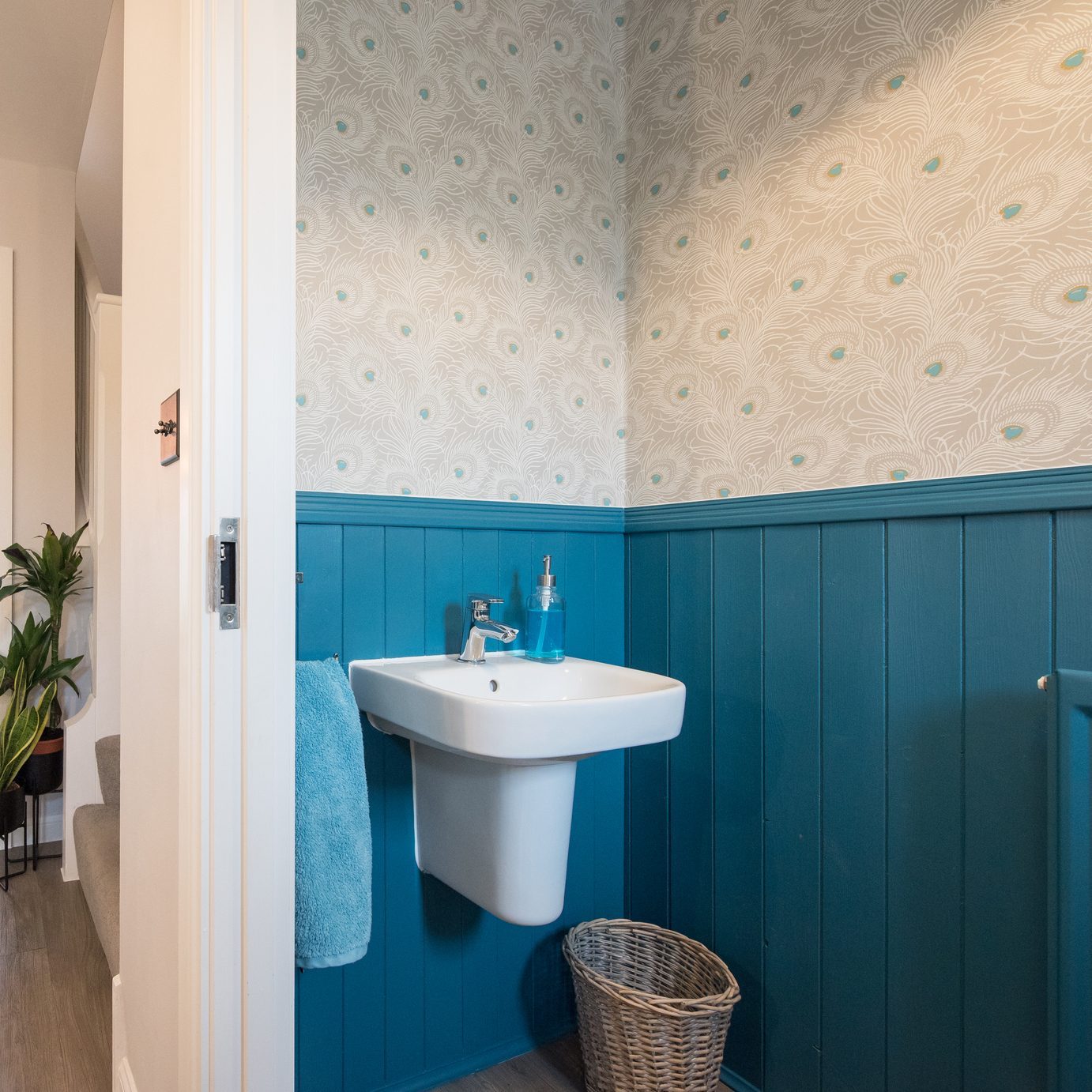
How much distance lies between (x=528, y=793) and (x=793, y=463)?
748mm

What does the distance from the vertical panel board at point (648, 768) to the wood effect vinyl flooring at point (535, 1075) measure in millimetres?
314

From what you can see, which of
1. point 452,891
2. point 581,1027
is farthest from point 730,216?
point 581,1027

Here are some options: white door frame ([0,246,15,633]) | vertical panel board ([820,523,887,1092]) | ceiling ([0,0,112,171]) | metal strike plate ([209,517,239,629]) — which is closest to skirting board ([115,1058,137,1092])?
metal strike plate ([209,517,239,629])

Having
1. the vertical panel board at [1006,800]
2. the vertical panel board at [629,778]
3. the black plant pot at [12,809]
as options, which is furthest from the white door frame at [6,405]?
the vertical panel board at [1006,800]

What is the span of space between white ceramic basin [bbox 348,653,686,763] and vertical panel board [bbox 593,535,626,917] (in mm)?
208

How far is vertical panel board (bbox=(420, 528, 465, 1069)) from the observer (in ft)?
5.07

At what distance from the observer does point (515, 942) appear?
1.65 m

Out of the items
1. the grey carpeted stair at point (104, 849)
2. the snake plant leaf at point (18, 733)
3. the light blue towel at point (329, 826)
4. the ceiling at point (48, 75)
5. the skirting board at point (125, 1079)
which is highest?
the ceiling at point (48, 75)

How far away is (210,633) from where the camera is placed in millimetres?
843

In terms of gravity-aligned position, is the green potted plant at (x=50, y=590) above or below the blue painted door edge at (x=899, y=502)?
below

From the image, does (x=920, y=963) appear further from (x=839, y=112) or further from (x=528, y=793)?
(x=839, y=112)

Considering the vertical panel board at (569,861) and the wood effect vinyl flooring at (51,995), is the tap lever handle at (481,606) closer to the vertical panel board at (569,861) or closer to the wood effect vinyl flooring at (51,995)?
the vertical panel board at (569,861)

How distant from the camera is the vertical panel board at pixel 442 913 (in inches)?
60.9

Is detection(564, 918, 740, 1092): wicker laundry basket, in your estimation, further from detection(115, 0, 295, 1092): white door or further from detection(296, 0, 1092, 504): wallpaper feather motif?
detection(296, 0, 1092, 504): wallpaper feather motif
